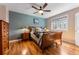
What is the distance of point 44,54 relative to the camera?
3.01 metres

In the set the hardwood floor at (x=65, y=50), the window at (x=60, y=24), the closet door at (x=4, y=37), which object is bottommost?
the hardwood floor at (x=65, y=50)

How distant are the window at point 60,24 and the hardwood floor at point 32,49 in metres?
0.43

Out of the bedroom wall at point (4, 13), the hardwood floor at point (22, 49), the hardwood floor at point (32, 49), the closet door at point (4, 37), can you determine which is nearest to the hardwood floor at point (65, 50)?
the hardwood floor at point (32, 49)

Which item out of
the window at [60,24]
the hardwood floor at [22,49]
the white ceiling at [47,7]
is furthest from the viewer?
the window at [60,24]

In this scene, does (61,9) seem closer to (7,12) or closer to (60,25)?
(60,25)

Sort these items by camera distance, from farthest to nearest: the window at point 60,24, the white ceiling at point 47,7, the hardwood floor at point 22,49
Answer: the window at point 60,24 < the hardwood floor at point 22,49 < the white ceiling at point 47,7

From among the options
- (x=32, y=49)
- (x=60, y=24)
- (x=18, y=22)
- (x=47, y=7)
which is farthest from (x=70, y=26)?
(x=18, y=22)

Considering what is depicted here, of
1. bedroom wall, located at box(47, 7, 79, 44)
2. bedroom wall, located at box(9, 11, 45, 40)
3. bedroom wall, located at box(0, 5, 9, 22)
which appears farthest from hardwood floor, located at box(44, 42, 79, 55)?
bedroom wall, located at box(0, 5, 9, 22)

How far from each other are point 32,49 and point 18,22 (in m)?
0.83

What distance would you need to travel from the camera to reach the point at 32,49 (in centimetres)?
315

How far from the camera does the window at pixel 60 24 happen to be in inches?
123

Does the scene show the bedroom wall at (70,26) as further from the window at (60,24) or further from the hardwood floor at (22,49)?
the hardwood floor at (22,49)

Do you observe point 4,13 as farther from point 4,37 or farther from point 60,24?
point 60,24

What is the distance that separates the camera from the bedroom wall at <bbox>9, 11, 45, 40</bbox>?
3031 mm
